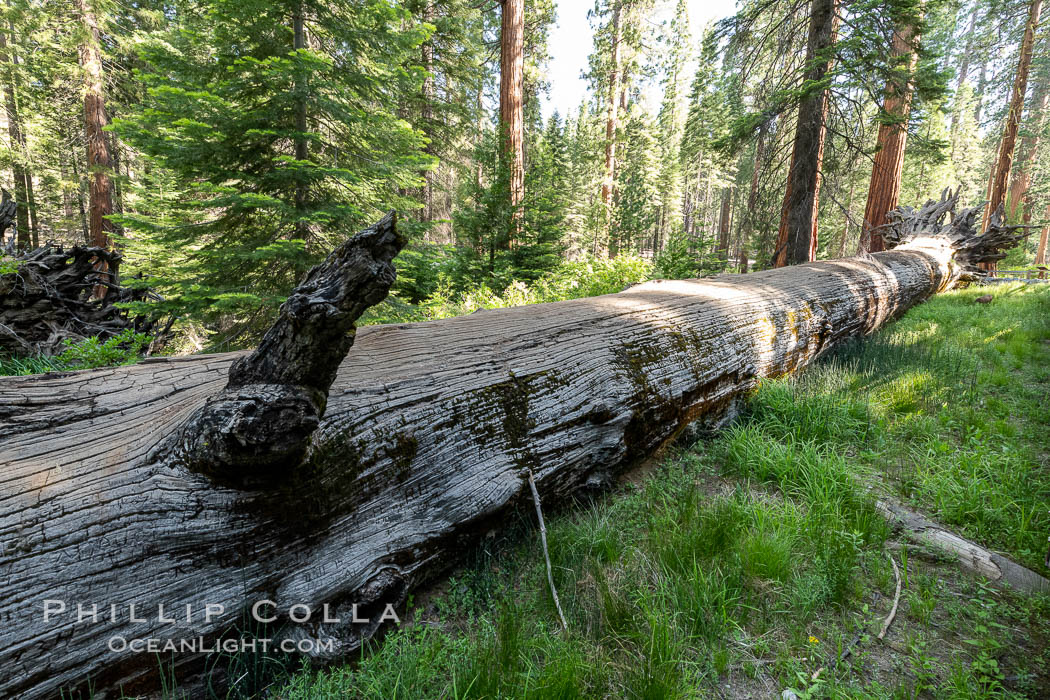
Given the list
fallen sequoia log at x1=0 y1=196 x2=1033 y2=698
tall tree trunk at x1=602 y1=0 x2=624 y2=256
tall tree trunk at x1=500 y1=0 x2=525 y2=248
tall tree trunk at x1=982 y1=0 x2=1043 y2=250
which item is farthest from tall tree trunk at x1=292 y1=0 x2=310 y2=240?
tall tree trunk at x1=982 y1=0 x2=1043 y2=250

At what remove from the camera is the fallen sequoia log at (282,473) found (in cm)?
126

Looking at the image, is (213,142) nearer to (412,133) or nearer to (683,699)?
(412,133)

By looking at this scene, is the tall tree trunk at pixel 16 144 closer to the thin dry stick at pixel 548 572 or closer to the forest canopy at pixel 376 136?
the forest canopy at pixel 376 136

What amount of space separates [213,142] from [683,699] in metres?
6.28

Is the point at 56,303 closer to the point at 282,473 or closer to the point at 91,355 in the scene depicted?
the point at 91,355

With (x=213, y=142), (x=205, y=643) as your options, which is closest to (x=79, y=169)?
(x=213, y=142)

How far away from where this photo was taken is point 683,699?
140 cm

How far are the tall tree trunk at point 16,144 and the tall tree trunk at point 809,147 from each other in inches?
727

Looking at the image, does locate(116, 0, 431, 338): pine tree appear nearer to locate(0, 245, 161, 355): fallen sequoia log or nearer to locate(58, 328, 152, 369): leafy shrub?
locate(0, 245, 161, 355): fallen sequoia log

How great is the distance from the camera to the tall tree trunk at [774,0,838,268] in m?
6.62

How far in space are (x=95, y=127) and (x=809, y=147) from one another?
16.6 m

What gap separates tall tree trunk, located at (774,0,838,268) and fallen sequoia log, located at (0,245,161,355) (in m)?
9.50

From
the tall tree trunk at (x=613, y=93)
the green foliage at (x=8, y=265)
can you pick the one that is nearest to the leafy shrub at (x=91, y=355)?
the green foliage at (x=8, y=265)

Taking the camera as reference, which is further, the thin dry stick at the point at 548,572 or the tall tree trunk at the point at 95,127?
the tall tree trunk at the point at 95,127
